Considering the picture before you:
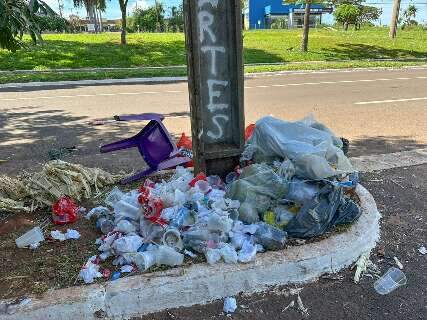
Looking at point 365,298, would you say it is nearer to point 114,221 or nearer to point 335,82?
point 114,221

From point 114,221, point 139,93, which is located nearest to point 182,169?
point 114,221

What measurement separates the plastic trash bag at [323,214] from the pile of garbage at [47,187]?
1.94 metres

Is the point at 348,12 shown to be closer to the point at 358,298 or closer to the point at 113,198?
the point at 113,198

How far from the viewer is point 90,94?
1159cm

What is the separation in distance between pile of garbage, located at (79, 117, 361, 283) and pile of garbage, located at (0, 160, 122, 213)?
0.45m

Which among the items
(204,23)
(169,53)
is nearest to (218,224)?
(204,23)

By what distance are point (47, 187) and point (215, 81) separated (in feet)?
5.72

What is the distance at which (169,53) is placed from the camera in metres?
21.6

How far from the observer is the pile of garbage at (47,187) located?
12.5ft

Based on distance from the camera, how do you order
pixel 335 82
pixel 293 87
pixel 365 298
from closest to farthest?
pixel 365 298, pixel 293 87, pixel 335 82

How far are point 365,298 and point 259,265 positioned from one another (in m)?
0.68

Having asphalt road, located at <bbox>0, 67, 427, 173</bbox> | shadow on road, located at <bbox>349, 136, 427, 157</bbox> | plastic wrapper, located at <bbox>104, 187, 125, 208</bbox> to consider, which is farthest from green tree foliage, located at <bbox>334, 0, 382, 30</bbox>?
plastic wrapper, located at <bbox>104, 187, 125, 208</bbox>

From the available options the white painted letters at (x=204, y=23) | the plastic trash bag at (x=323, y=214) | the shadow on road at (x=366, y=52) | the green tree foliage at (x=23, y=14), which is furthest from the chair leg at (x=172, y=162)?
the shadow on road at (x=366, y=52)

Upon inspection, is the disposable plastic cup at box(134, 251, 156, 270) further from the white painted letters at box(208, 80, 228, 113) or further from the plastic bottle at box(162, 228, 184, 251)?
the white painted letters at box(208, 80, 228, 113)
